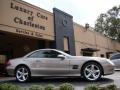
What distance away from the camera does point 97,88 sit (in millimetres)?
8055

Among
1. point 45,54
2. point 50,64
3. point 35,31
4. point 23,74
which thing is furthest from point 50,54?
point 35,31

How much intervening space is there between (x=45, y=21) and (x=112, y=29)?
40363 mm

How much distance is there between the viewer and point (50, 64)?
12.0 metres

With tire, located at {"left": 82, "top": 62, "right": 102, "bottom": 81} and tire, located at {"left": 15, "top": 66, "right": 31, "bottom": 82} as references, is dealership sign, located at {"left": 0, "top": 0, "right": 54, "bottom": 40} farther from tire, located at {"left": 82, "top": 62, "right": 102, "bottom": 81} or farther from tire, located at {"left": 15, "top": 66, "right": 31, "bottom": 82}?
tire, located at {"left": 82, "top": 62, "right": 102, "bottom": 81}

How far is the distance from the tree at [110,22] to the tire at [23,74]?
1871 inches

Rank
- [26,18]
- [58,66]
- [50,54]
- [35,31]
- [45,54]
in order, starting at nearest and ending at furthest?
[58,66]
[50,54]
[45,54]
[26,18]
[35,31]

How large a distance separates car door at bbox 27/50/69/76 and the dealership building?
5.42 metres

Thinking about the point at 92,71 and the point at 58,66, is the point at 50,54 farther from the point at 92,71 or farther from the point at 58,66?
the point at 92,71

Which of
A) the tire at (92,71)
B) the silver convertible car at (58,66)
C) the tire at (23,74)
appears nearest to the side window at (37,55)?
the silver convertible car at (58,66)

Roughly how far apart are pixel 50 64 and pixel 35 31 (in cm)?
865

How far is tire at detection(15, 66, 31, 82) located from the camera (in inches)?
488

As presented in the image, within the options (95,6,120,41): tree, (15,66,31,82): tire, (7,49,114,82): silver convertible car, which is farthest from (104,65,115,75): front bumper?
(95,6,120,41): tree

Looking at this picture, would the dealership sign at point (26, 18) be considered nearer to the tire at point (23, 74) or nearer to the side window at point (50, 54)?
the tire at point (23, 74)

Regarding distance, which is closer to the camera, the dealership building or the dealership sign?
the dealership sign
